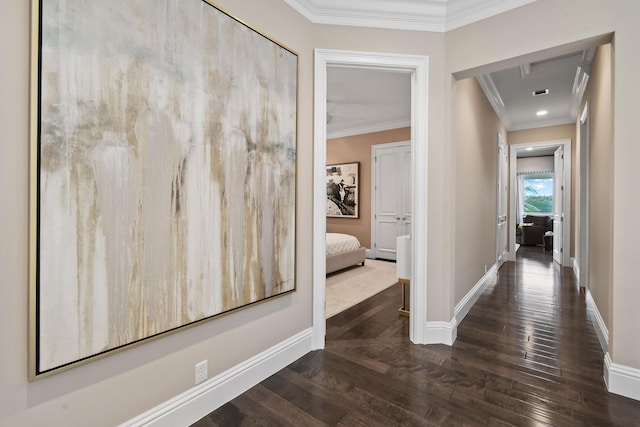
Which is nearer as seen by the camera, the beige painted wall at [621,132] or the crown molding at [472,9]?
the beige painted wall at [621,132]

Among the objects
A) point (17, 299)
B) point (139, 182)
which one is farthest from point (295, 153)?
point (17, 299)

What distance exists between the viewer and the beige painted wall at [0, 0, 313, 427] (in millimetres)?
1100

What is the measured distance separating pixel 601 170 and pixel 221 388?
3554 millimetres

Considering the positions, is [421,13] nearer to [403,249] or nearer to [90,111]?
[403,249]

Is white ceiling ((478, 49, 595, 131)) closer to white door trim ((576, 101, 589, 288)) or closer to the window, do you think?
white door trim ((576, 101, 589, 288))

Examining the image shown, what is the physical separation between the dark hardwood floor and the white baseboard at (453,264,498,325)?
0.11 meters

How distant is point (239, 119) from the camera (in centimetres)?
185

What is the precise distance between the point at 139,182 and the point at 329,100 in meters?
4.02

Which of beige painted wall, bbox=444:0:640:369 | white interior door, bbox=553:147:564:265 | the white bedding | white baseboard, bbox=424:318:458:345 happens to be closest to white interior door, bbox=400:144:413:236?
the white bedding

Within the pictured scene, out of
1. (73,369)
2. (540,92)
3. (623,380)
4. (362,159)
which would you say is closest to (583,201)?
(540,92)

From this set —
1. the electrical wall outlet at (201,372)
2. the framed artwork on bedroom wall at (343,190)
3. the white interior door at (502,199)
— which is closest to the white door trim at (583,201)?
the white interior door at (502,199)

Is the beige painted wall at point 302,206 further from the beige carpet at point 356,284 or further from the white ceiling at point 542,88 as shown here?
the white ceiling at point 542,88

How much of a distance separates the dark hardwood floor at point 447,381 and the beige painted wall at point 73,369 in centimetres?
35

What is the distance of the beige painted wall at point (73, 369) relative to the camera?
1.10 metres
